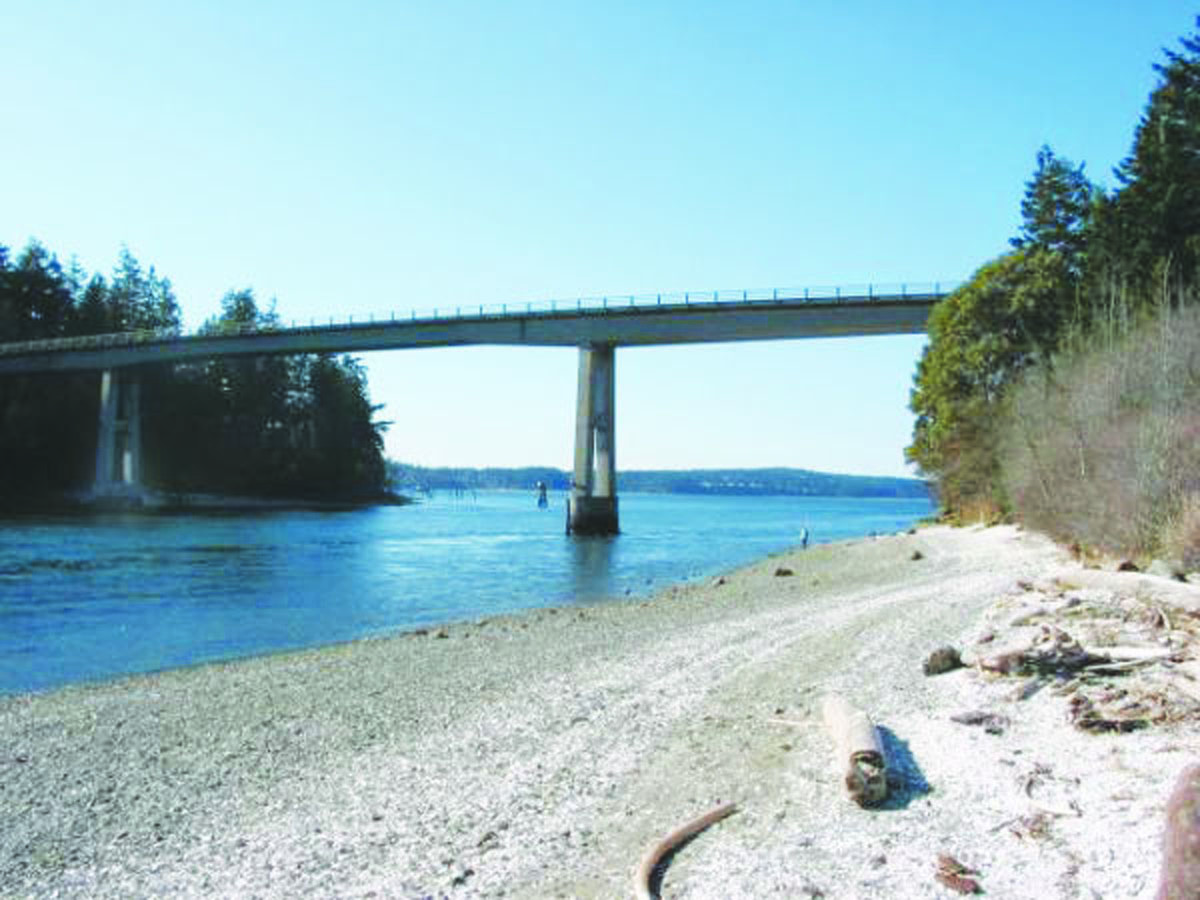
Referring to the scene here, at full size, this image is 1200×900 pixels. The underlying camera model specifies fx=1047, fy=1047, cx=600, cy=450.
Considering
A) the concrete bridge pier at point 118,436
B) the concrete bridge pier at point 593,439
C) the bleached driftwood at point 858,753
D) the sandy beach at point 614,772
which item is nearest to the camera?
the sandy beach at point 614,772

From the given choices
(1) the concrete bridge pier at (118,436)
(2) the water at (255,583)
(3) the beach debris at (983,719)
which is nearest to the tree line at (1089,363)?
(3) the beach debris at (983,719)

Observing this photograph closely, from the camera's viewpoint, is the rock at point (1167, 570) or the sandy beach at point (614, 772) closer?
the sandy beach at point (614, 772)

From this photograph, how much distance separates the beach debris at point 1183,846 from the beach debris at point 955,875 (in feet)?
4.53

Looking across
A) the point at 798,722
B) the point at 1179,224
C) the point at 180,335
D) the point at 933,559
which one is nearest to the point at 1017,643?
the point at 798,722

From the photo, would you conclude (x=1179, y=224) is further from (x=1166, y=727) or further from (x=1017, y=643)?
(x=1166, y=727)

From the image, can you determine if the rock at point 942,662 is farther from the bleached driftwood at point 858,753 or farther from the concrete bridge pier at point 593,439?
the concrete bridge pier at point 593,439

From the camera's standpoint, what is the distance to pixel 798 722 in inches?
437

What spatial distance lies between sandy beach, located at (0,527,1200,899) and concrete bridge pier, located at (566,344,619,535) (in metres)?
53.8

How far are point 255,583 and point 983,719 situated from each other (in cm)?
3087

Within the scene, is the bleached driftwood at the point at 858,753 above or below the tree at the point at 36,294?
below

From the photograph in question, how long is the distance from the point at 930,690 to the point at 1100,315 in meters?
24.8

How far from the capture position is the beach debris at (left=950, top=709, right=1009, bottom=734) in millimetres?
9938

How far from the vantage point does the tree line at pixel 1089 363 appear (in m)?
21.7

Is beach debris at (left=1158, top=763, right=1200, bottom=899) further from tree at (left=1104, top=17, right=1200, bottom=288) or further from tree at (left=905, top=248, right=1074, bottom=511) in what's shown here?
tree at (left=905, top=248, right=1074, bottom=511)
